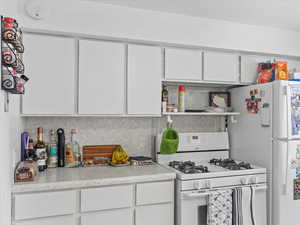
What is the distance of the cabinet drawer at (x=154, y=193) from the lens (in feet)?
7.08

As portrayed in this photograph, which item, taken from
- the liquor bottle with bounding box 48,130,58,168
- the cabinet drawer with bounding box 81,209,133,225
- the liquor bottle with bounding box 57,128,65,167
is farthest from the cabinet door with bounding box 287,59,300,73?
the liquor bottle with bounding box 48,130,58,168

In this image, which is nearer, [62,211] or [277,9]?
[62,211]

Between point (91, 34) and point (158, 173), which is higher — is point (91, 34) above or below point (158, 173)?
above

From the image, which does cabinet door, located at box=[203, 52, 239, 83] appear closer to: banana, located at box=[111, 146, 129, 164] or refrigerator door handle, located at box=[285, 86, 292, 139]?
refrigerator door handle, located at box=[285, 86, 292, 139]

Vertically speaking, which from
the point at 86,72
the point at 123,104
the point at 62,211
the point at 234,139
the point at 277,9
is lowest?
the point at 62,211

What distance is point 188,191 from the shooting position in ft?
7.32

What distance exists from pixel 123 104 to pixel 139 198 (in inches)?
35.3

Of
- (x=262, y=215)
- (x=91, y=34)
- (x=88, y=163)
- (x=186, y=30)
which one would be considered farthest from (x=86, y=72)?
(x=262, y=215)

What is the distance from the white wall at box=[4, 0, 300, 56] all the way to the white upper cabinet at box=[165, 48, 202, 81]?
0.12m

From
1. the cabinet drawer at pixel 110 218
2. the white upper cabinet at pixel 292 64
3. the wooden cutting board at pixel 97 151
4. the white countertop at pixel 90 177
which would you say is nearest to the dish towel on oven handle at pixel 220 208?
the white countertop at pixel 90 177

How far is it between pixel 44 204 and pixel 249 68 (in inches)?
100.0

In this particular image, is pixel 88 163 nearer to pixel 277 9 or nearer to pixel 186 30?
pixel 186 30

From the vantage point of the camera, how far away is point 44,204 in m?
1.91

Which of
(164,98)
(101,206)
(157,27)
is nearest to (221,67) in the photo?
(164,98)
